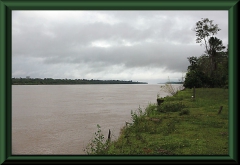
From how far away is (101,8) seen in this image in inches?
81.1

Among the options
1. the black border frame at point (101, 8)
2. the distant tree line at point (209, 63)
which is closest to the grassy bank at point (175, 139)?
the black border frame at point (101, 8)

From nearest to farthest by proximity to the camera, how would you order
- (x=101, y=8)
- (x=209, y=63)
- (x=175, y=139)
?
(x=101, y=8) < (x=175, y=139) < (x=209, y=63)

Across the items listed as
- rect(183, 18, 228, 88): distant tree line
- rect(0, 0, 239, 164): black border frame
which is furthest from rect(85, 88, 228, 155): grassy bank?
rect(183, 18, 228, 88): distant tree line

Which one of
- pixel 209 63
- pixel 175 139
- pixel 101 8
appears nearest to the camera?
pixel 101 8

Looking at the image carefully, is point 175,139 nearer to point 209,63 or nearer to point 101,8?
point 101,8

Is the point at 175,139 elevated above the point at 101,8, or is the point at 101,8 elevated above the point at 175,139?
the point at 101,8

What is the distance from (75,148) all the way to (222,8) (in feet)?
24.9

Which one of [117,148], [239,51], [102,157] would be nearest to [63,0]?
[102,157]

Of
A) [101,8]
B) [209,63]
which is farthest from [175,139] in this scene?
[209,63]

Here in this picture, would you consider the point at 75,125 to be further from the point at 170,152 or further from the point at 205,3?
the point at 205,3

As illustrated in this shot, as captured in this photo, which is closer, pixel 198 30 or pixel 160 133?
pixel 160 133

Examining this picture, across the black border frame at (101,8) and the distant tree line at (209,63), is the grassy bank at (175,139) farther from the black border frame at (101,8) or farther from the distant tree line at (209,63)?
the distant tree line at (209,63)

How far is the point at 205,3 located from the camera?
6.54 feet

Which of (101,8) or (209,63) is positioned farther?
(209,63)
